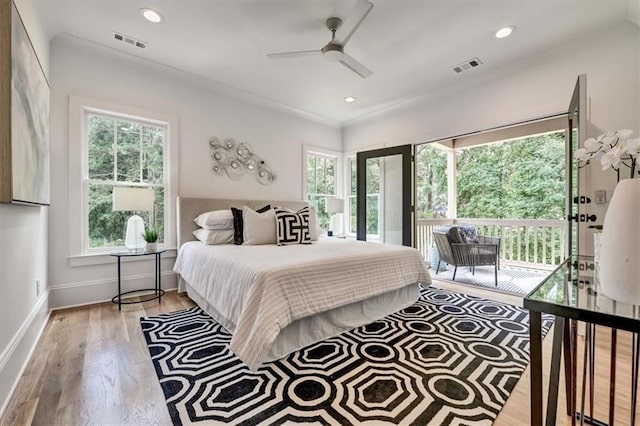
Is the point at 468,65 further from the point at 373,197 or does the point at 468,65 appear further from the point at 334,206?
the point at 334,206

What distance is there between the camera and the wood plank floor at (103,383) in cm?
139

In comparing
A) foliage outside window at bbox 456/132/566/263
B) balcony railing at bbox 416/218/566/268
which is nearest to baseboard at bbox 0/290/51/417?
balcony railing at bbox 416/218/566/268

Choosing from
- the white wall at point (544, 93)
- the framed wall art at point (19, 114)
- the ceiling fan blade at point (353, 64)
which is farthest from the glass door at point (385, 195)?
the framed wall art at point (19, 114)

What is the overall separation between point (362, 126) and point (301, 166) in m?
1.40

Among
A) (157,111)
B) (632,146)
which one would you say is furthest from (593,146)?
(157,111)

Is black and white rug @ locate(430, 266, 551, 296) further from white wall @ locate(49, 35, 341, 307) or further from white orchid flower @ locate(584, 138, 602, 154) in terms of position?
white wall @ locate(49, 35, 341, 307)

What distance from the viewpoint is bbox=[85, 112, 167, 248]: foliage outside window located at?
10.2 feet

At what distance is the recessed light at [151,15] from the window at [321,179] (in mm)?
2827

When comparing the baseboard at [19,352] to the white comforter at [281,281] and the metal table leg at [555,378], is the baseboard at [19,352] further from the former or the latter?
the metal table leg at [555,378]

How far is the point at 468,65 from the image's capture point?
3.28 m

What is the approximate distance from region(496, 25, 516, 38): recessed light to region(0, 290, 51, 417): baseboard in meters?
4.36

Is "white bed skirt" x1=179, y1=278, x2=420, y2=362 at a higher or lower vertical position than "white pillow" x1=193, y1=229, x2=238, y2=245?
lower

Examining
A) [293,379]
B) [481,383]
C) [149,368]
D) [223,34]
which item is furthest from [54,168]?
[481,383]

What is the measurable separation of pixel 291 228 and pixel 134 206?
1.65 meters
